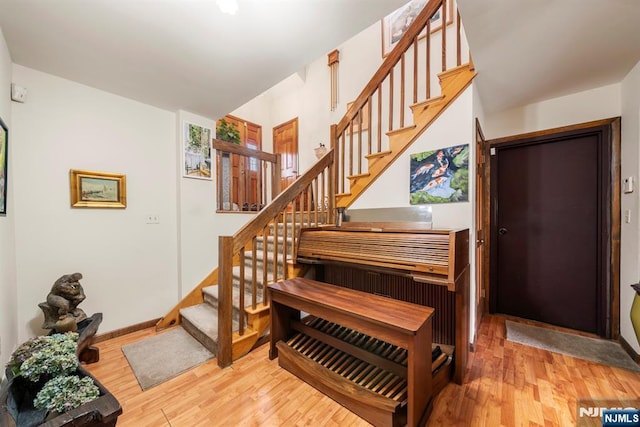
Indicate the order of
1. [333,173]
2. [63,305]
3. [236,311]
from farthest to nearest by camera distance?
[333,173]
[236,311]
[63,305]

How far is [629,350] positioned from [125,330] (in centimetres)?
434

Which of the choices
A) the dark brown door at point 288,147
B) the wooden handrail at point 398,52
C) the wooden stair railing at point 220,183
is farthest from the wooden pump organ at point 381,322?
the dark brown door at point 288,147

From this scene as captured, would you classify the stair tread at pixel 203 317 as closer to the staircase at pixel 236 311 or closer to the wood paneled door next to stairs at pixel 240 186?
the staircase at pixel 236 311

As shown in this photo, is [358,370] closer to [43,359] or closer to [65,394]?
[65,394]

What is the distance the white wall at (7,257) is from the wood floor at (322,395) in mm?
556

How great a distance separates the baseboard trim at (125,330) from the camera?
89.4 inches

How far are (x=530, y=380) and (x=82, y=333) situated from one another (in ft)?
10.5

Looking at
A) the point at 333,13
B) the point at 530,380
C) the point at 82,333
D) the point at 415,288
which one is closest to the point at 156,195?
the point at 82,333

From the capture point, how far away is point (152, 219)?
264 centimetres

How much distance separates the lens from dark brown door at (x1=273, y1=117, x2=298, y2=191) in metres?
4.82

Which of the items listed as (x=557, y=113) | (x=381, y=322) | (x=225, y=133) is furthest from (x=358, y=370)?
(x=225, y=133)

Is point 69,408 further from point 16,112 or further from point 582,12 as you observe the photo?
point 582,12

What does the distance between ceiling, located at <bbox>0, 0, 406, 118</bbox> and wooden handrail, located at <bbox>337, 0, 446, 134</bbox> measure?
748 millimetres

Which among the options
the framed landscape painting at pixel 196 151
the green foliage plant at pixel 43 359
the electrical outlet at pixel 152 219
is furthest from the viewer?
the framed landscape painting at pixel 196 151
